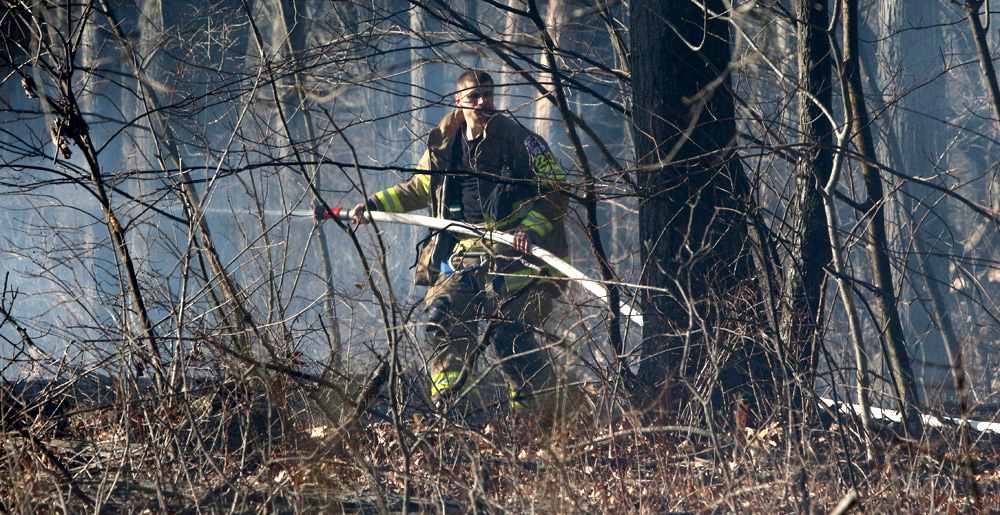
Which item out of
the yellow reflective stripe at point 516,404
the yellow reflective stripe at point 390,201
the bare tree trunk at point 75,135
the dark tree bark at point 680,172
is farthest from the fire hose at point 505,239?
the bare tree trunk at point 75,135

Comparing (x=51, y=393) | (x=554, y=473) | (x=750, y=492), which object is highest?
(x=51, y=393)

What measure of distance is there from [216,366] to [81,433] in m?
0.85

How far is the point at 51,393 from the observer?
3.18 meters

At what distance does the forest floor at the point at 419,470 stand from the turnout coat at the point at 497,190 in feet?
4.42

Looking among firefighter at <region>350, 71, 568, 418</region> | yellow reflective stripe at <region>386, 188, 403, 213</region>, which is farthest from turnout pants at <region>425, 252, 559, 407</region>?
yellow reflective stripe at <region>386, 188, 403, 213</region>

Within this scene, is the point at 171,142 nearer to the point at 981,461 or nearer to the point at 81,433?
the point at 81,433

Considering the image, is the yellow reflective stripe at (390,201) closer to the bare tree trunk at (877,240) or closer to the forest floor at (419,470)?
the forest floor at (419,470)

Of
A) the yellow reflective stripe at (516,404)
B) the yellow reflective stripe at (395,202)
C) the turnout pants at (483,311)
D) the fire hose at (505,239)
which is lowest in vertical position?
the yellow reflective stripe at (516,404)

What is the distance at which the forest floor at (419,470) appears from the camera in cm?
268

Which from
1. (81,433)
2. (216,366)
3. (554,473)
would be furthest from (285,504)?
(81,433)

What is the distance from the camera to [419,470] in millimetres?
3344

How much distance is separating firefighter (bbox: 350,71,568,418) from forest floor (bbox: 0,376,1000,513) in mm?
1131

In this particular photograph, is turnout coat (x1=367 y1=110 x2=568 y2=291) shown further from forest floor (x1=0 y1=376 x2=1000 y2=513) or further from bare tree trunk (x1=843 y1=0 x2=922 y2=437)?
bare tree trunk (x1=843 y1=0 x2=922 y2=437)

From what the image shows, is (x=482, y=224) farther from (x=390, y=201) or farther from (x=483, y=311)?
(x=390, y=201)
